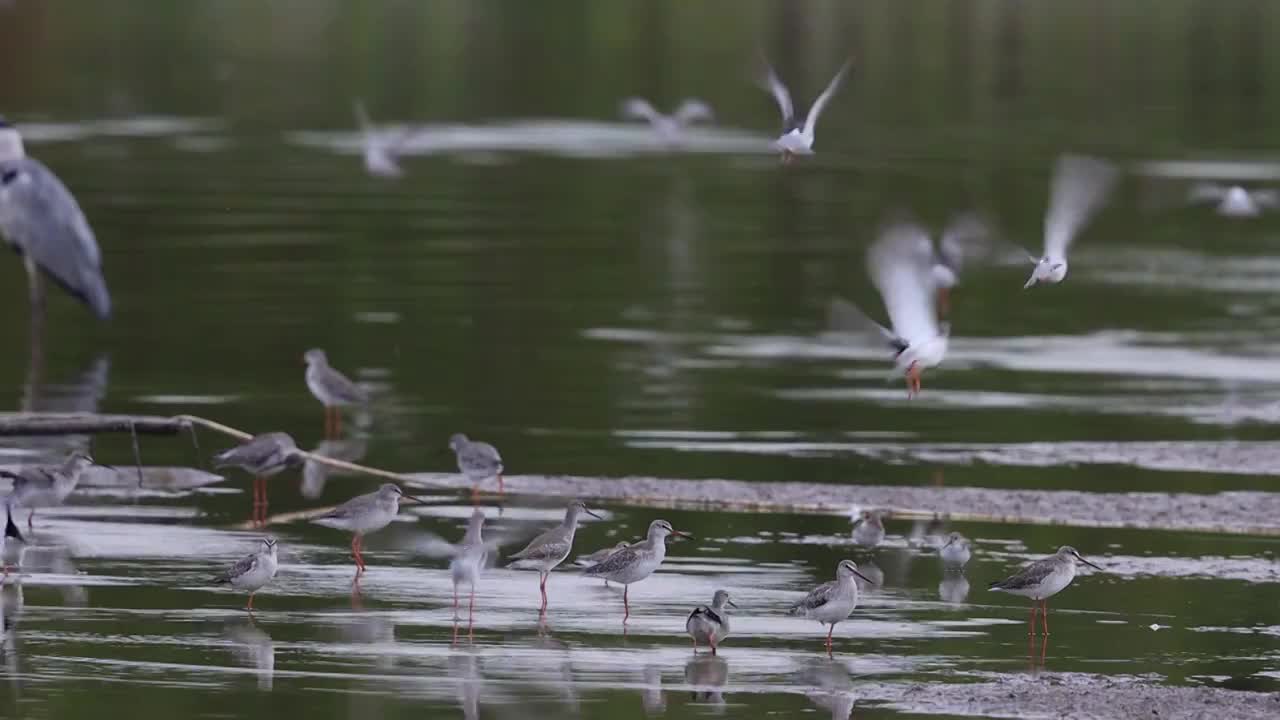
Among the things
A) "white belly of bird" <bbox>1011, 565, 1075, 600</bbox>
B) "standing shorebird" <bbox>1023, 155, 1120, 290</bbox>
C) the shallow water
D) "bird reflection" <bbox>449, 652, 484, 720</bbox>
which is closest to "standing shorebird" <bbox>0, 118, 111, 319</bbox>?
the shallow water

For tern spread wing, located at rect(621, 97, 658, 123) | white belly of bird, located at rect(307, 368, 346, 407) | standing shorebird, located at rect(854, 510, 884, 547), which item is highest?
tern spread wing, located at rect(621, 97, 658, 123)

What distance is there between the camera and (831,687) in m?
11.9

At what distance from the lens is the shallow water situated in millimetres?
12406

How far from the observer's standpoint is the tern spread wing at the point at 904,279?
560 inches

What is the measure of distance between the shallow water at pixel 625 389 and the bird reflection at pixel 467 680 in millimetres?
39

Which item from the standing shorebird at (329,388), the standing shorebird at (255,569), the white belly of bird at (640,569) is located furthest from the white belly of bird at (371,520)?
the standing shorebird at (329,388)

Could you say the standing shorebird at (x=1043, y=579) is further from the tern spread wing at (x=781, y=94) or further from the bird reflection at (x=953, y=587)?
the tern spread wing at (x=781, y=94)

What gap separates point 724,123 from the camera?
5047 centimetres

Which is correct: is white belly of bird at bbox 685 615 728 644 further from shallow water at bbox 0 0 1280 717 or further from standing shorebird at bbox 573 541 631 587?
standing shorebird at bbox 573 541 631 587

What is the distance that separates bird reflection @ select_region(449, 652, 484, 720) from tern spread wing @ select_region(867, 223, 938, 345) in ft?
10.5

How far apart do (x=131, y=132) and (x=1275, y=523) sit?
3274cm

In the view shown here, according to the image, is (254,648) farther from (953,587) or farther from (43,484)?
(953,587)

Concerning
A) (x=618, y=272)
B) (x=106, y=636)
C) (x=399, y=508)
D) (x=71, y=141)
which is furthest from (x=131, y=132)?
(x=106, y=636)

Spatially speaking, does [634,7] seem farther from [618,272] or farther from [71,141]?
[618,272]
